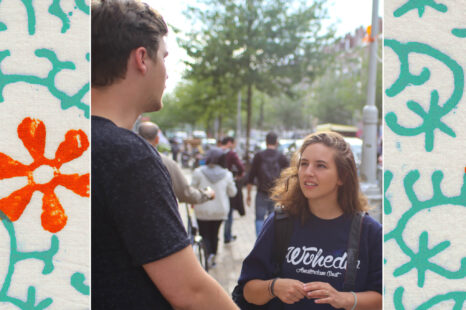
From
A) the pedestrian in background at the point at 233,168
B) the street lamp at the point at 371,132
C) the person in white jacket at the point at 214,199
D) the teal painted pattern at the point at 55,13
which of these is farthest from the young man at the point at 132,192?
the street lamp at the point at 371,132

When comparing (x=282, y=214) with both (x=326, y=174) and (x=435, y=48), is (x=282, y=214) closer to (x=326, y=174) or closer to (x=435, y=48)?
(x=326, y=174)

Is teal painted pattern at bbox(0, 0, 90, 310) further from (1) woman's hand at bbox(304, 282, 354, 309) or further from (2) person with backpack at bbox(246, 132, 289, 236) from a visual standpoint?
(2) person with backpack at bbox(246, 132, 289, 236)

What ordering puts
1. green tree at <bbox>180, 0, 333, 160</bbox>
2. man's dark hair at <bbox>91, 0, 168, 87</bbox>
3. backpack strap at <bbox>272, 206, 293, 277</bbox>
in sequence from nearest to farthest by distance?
1. man's dark hair at <bbox>91, 0, 168, 87</bbox>
2. backpack strap at <bbox>272, 206, 293, 277</bbox>
3. green tree at <bbox>180, 0, 333, 160</bbox>

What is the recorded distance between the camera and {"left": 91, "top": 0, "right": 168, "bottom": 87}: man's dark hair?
1.22m

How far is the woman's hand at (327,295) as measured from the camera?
75.4 inches

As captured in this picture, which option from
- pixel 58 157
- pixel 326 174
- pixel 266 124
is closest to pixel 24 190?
pixel 58 157

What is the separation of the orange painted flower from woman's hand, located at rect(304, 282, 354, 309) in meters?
1.12

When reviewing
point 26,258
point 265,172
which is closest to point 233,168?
point 265,172

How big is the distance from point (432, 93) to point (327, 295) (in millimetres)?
1065

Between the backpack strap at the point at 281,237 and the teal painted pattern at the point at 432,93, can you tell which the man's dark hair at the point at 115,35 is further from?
the backpack strap at the point at 281,237

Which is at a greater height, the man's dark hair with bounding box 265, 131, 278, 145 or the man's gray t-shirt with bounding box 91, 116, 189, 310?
the man's gray t-shirt with bounding box 91, 116, 189, 310

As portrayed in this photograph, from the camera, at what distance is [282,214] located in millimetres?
2252

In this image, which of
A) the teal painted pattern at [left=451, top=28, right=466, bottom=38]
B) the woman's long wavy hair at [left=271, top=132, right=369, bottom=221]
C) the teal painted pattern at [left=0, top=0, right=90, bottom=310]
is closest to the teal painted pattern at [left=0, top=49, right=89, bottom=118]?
the teal painted pattern at [left=0, top=0, right=90, bottom=310]

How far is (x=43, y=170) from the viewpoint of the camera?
1.12m
